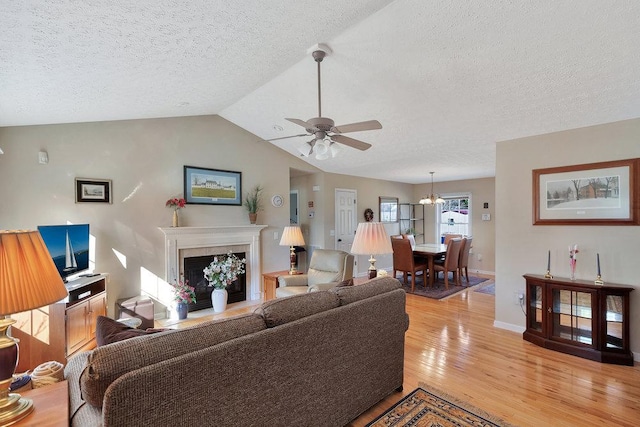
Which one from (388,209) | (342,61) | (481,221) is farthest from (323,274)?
(481,221)

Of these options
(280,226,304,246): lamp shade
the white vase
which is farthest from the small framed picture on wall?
(280,226,304,246): lamp shade

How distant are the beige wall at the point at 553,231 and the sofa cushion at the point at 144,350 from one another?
3435 millimetres

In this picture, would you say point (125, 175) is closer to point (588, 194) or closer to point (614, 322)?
point (588, 194)

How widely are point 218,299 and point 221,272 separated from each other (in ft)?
1.30

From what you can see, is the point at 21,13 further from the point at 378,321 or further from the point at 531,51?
the point at 531,51

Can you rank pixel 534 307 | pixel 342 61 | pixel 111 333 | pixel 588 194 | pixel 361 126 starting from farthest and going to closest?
pixel 534 307
pixel 588 194
pixel 342 61
pixel 361 126
pixel 111 333

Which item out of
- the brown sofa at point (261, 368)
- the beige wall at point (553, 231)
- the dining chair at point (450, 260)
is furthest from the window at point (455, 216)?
the brown sofa at point (261, 368)

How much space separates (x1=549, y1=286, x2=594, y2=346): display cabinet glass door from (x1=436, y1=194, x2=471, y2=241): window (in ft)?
14.8

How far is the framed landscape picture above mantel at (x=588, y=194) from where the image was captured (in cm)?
284

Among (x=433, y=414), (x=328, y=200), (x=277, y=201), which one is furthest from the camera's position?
(x=328, y=200)

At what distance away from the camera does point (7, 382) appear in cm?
109

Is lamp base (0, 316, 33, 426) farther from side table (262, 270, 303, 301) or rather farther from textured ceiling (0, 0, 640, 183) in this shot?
side table (262, 270, 303, 301)

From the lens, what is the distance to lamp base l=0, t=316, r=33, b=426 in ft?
3.52

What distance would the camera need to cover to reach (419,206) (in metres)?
Result: 8.36
